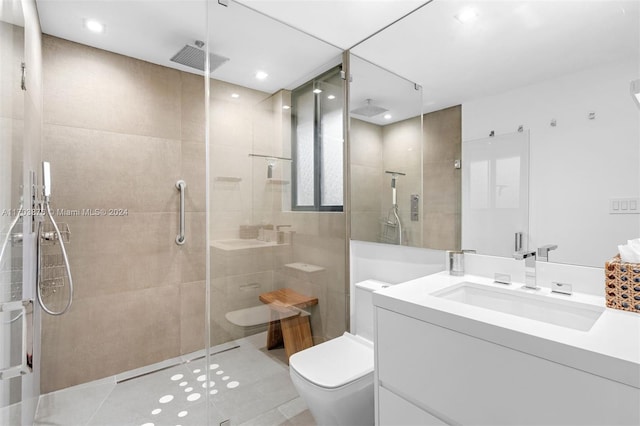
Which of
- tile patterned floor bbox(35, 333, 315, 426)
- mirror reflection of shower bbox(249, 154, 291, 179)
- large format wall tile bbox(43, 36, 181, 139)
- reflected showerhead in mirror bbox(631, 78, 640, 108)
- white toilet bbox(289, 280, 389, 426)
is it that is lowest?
tile patterned floor bbox(35, 333, 315, 426)

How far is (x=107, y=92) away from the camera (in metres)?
2.21

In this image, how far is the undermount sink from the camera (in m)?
1.12

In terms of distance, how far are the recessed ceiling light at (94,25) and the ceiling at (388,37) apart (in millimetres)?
31

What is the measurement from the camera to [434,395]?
1043 mm

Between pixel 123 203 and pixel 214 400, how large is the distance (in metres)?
1.50

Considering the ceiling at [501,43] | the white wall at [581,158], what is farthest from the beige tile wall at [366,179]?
the white wall at [581,158]

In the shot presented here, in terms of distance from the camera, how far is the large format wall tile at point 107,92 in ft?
6.69

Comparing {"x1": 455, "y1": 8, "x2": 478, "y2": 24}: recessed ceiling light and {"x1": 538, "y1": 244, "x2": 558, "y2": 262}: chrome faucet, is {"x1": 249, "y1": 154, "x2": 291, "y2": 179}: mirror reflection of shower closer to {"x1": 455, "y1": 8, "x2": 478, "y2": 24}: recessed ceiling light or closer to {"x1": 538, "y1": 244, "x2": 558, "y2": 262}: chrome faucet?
{"x1": 455, "y1": 8, "x2": 478, "y2": 24}: recessed ceiling light

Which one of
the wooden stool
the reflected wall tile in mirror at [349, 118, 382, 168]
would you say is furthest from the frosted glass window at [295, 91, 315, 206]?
the wooden stool

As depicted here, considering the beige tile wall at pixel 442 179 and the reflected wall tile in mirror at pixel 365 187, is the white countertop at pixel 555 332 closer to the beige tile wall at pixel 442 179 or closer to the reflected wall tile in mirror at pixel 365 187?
the beige tile wall at pixel 442 179

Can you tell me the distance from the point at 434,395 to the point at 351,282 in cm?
116

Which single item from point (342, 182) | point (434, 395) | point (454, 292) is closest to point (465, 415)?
point (434, 395)

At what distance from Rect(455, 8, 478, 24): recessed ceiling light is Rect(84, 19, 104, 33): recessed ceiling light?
208 centimetres

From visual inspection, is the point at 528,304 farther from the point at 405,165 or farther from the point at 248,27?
the point at 248,27
